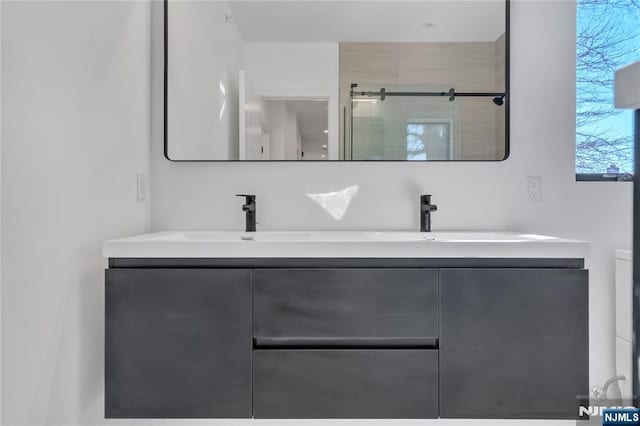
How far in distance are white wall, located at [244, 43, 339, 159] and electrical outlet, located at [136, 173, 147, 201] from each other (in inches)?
20.9

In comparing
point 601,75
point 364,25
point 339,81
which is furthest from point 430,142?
point 601,75

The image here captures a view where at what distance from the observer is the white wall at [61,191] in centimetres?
88

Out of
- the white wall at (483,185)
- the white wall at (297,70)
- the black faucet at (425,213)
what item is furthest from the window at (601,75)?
the white wall at (297,70)

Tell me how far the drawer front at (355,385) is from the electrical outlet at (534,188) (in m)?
0.90

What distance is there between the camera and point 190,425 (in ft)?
4.84

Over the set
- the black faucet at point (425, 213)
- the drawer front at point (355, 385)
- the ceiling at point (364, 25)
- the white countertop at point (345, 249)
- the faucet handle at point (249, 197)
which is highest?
the ceiling at point (364, 25)

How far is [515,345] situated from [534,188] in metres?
0.79

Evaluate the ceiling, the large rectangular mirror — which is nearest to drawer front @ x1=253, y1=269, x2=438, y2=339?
the large rectangular mirror

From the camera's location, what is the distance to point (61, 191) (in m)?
1.04

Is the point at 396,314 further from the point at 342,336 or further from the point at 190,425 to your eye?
the point at 190,425

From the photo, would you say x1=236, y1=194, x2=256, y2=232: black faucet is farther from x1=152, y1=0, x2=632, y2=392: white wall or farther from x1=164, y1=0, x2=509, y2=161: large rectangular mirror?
x1=164, y1=0, x2=509, y2=161: large rectangular mirror

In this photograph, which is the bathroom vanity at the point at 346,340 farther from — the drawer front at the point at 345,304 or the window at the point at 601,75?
the window at the point at 601,75

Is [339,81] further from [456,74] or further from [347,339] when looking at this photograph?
[347,339]

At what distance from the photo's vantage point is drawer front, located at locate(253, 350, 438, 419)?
1.09m
